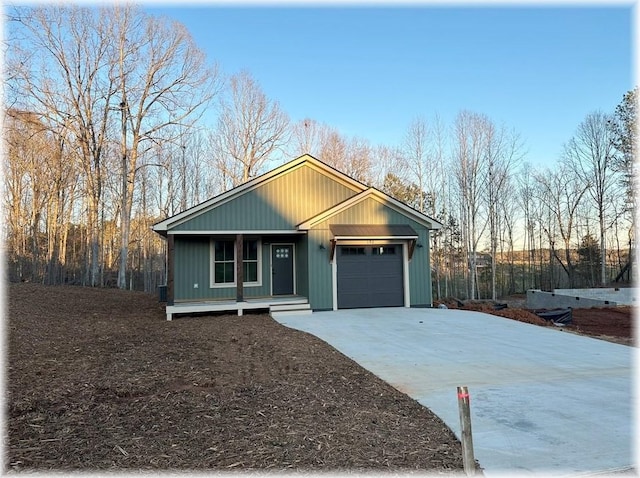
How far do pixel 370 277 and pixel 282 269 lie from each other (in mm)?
3088

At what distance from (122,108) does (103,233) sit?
29.7 ft

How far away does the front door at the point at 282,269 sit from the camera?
44.6ft

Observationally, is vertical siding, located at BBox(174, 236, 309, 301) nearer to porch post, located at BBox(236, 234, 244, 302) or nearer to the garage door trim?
the garage door trim

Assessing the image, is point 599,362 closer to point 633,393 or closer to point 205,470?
point 633,393

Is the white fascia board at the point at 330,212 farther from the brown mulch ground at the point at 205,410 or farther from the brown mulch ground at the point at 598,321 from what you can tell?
the brown mulch ground at the point at 598,321

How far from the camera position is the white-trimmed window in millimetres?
13055

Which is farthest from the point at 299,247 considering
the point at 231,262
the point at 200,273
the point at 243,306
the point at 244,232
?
the point at 200,273

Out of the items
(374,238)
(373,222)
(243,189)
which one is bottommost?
(374,238)

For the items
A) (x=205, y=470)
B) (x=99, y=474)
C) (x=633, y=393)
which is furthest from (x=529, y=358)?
(x=99, y=474)

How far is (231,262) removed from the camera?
13.2 meters

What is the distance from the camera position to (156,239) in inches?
1152

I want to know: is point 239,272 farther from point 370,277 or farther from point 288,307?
point 370,277

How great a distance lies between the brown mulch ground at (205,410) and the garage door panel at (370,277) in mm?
5022

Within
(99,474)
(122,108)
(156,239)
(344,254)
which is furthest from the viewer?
(156,239)
